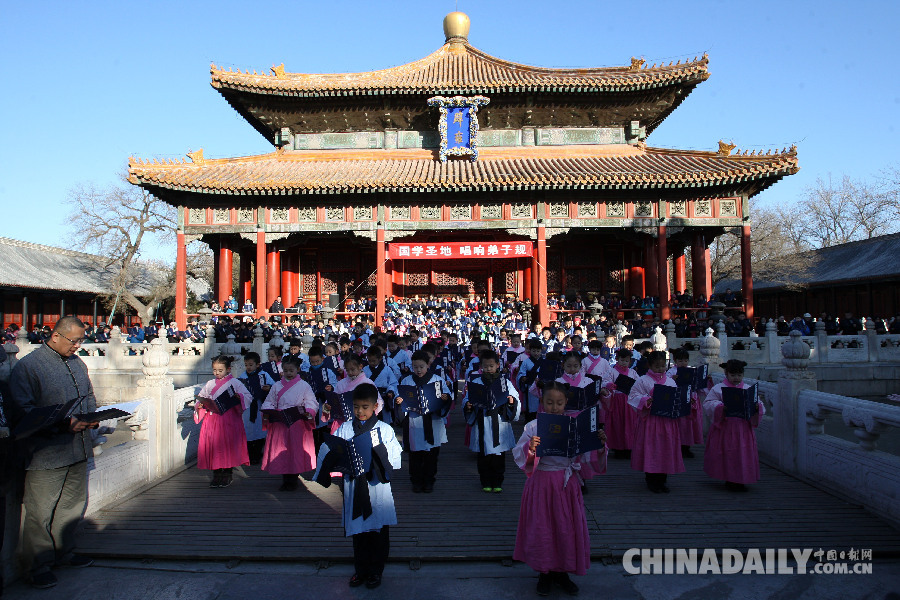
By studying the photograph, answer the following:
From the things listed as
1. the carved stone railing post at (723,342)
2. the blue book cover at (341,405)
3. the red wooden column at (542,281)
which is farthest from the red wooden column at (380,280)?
the blue book cover at (341,405)

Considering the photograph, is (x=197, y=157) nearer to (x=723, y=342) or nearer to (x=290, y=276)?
(x=290, y=276)

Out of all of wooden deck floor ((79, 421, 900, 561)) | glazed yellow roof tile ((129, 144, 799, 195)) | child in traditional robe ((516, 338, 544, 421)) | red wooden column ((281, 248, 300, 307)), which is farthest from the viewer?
red wooden column ((281, 248, 300, 307))

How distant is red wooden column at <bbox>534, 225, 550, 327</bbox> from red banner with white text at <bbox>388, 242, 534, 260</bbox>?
33 cm

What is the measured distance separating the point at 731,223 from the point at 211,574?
17.9 metres

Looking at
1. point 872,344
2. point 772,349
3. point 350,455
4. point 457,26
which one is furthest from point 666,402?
point 457,26

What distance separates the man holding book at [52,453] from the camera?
4.08 m

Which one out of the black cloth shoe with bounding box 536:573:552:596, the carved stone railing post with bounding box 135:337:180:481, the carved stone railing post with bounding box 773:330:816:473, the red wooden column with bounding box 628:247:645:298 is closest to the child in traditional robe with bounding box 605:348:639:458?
the carved stone railing post with bounding box 773:330:816:473

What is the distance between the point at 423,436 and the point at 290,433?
1561 mm

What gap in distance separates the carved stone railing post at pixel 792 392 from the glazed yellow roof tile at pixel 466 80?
550 inches

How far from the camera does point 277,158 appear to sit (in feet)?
65.1

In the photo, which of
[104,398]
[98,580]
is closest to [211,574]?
[98,580]

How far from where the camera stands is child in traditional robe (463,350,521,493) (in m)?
6.10

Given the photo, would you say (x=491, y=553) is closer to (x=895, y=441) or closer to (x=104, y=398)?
(x=895, y=441)

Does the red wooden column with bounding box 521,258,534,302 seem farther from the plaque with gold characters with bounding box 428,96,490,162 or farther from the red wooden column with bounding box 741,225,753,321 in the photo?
the red wooden column with bounding box 741,225,753,321
